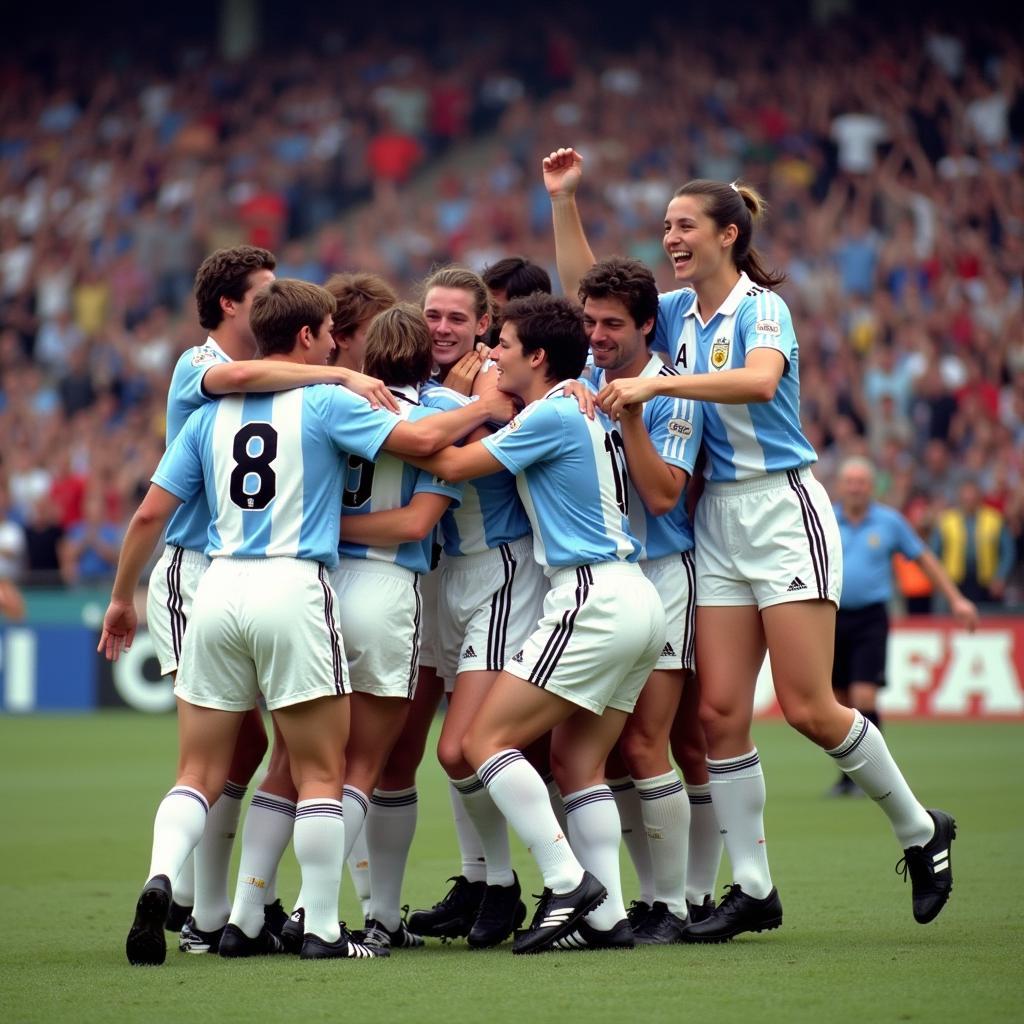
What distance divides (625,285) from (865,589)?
19.8 feet

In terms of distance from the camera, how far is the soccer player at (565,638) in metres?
5.55

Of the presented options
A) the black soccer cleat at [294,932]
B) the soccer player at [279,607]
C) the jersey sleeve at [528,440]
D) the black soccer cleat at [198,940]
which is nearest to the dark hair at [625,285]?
the jersey sleeve at [528,440]

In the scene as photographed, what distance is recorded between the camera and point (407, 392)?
5945mm

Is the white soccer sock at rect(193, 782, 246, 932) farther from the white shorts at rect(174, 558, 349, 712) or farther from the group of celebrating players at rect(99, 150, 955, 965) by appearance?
the white shorts at rect(174, 558, 349, 712)

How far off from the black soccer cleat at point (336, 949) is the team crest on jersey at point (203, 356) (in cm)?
195

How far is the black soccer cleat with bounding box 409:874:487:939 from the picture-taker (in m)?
6.27

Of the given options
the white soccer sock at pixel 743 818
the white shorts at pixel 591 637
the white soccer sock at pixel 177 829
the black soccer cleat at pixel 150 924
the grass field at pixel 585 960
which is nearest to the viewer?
the grass field at pixel 585 960

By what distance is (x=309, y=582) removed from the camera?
548 cm

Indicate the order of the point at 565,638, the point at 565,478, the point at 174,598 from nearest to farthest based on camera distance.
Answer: the point at 565,638 → the point at 565,478 → the point at 174,598

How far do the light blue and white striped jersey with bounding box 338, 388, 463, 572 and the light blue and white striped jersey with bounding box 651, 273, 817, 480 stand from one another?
97cm

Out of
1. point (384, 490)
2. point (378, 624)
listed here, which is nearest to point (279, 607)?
point (378, 624)

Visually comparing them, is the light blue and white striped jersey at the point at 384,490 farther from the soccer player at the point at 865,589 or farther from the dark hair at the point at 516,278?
the soccer player at the point at 865,589

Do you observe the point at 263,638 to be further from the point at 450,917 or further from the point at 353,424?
the point at 450,917

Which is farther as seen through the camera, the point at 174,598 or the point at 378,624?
the point at 174,598
